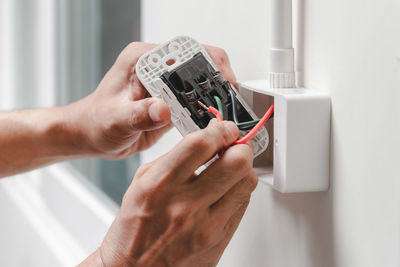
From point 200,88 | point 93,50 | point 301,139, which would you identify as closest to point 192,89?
point 200,88

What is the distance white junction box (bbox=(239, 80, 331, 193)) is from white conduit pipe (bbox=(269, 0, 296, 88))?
11 mm

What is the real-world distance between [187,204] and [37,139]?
0.43 m

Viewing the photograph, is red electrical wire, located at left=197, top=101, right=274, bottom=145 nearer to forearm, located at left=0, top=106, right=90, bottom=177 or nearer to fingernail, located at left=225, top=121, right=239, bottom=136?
fingernail, located at left=225, top=121, right=239, bottom=136

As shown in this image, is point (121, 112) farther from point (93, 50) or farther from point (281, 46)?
point (93, 50)

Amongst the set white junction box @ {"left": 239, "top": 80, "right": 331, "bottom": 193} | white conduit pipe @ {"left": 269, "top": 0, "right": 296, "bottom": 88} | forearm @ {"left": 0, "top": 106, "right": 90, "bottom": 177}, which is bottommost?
forearm @ {"left": 0, "top": 106, "right": 90, "bottom": 177}

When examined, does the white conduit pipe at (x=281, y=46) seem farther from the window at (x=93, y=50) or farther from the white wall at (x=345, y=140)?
the window at (x=93, y=50)

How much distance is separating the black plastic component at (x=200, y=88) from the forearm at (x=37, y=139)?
10.7 inches

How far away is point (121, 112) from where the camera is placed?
0.63 m

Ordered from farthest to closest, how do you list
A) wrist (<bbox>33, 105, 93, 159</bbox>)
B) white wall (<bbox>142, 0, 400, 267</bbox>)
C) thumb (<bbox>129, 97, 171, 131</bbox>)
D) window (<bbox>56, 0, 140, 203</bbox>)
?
window (<bbox>56, 0, 140, 203</bbox>) → wrist (<bbox>33, 105, 93, 159</bbox>) → thumb (<bbox>129, 97, 171, 131</bbox>) → white wall (<bbox>142, 0, 400, 267</bbox>)

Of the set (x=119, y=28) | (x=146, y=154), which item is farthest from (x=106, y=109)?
(x=119, y=28)

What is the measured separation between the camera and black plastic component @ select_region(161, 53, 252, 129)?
51 centimetres

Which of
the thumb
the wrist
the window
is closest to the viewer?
the thumb

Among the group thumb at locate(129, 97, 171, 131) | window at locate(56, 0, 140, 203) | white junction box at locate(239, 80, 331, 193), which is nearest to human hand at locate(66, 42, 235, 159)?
thumb at locate(129, 97, 171, 131)

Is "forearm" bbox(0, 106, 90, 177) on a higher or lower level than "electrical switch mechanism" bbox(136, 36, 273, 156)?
lower
